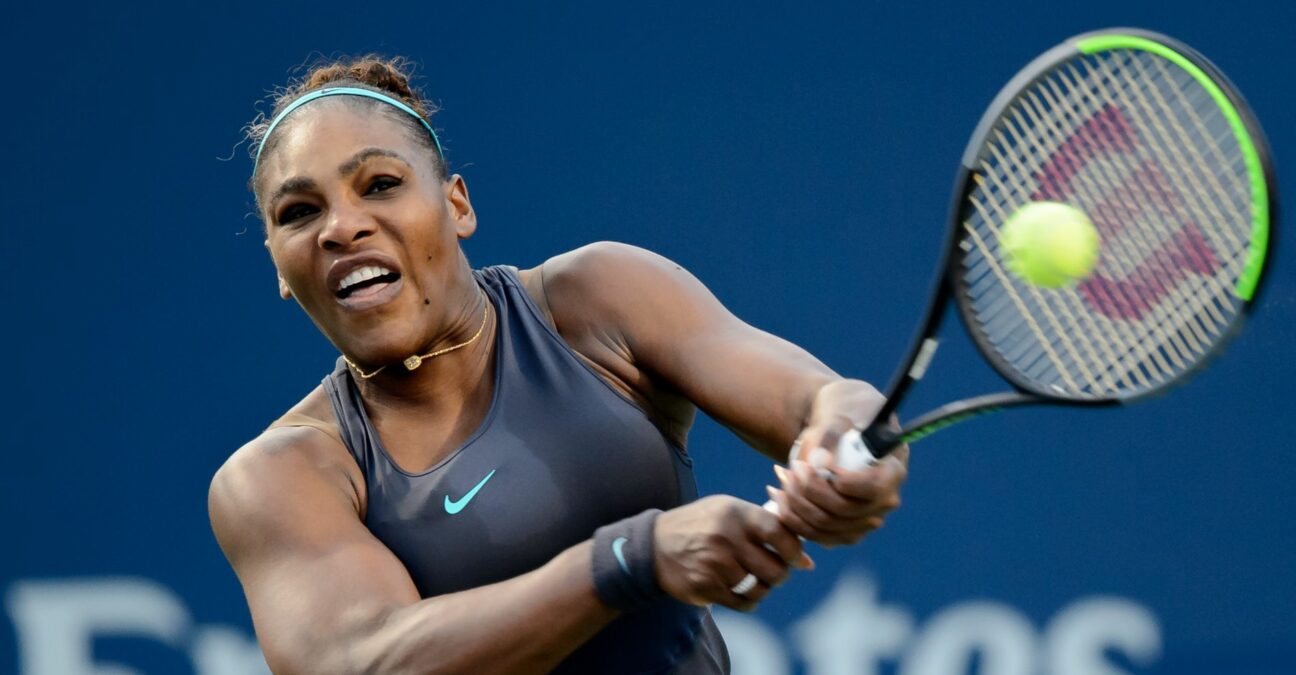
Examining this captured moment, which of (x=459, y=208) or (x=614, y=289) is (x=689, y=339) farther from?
(x=459, y=208)

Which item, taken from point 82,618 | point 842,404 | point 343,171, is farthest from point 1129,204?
point 82,618

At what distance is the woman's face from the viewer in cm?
280

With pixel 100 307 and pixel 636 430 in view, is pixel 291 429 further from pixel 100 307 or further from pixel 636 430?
pixel 100 307

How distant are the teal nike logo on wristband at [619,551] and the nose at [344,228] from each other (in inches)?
27.6

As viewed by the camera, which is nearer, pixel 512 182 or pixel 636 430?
pixel 636 430

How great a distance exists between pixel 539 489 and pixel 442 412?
23cm

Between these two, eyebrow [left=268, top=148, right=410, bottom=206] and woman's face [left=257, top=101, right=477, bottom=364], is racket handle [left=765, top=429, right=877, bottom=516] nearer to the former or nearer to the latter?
woman's face [left=257, top=101, right=477, bottom=364]

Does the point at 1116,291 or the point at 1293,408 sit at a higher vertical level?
the point at 1293,408

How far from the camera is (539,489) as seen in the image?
2785mm

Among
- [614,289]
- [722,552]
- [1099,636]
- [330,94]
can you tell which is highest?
[330,94]

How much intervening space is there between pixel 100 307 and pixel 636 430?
2.13 meters

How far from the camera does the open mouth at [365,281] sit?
2803mm

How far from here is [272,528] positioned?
8.95 feet

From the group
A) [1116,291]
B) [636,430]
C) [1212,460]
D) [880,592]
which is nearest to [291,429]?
[636,430]
